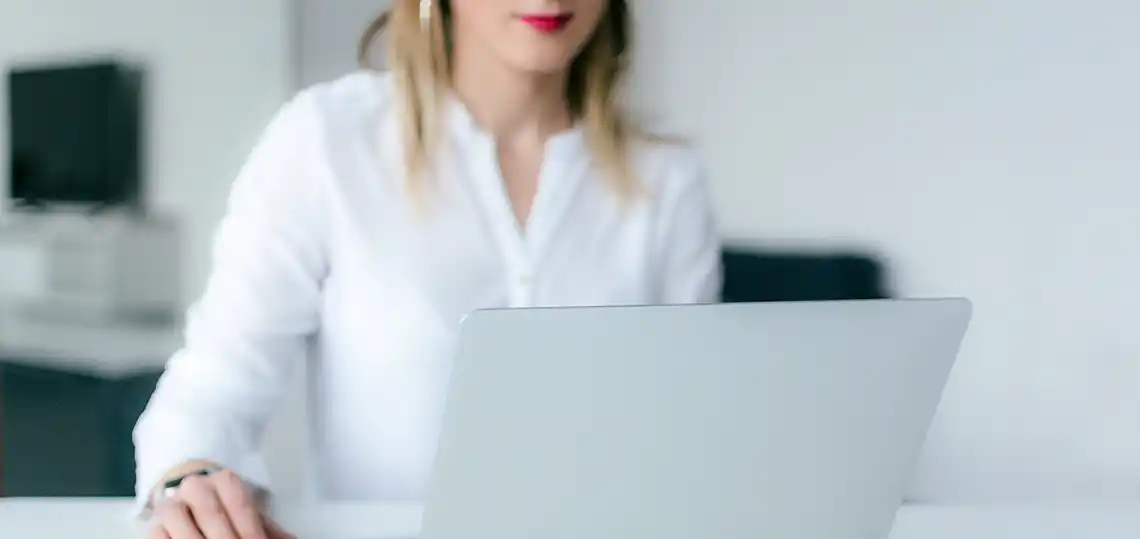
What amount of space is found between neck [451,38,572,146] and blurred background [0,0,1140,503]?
503 mm

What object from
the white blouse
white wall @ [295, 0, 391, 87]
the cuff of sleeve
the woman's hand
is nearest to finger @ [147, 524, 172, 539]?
the woman's hand

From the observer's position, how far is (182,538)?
2.15 feet

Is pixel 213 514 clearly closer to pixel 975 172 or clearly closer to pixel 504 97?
pixel 504 97

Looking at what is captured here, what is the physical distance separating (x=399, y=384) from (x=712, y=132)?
39.8 inches

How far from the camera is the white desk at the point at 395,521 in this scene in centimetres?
77

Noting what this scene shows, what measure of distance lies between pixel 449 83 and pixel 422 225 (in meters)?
0.16

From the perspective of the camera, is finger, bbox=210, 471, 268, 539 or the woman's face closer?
finger, bbox=210, 471, 268, 539

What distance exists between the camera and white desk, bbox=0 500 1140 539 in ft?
2.52

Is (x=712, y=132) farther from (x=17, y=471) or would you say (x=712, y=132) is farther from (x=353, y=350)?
(x=17, y=471)

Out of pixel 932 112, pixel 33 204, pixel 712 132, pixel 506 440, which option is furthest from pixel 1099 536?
pixel 33 204

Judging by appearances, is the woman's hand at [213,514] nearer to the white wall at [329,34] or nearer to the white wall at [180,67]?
the white wall at [329,34]

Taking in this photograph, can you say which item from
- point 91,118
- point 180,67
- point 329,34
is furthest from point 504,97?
point 91,118

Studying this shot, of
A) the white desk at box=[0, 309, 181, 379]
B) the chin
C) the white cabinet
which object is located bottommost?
the white desk at box=[0, 309, 181, 379]

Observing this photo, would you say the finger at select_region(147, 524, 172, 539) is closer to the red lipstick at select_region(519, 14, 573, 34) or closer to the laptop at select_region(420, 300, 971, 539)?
the laptop at select_region(420, 300, 971, 539)
